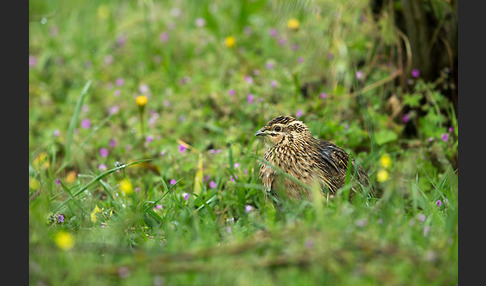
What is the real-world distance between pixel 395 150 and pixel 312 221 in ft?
8.39

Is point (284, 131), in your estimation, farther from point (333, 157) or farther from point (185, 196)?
point (185, 196)

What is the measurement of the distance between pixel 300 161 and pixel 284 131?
34 cm

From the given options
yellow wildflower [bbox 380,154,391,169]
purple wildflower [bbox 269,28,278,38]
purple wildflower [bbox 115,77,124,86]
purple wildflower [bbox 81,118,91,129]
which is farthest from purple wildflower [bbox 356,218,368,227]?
purple wildflower [bbox 269,28,278,38]

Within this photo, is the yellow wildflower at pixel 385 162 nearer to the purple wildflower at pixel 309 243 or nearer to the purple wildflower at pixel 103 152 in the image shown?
the purple wildflower at pixel 309 243

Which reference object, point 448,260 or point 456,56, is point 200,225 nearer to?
point 448,260

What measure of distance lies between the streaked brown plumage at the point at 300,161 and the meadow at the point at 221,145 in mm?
195

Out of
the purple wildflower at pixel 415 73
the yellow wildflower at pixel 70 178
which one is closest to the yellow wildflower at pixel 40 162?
the yellow wildflower at pixel 70 178

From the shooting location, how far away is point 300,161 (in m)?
4.76


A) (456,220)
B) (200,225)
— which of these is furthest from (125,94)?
(456,220)

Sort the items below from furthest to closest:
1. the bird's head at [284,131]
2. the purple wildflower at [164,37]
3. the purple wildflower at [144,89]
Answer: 1. the purple wildflower at [164,37]
2. the purple wildflower at [144,89]
3. the bird's head at [284,131]

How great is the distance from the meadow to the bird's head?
218mm

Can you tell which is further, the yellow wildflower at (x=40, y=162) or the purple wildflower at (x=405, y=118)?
the purple wildflower at (x=405, y=118)

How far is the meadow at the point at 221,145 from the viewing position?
310cm

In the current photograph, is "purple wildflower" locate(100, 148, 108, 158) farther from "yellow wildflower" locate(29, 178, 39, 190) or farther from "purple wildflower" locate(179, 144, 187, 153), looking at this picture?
"yellow wildflower" locate(29, 178, 39, 190)
